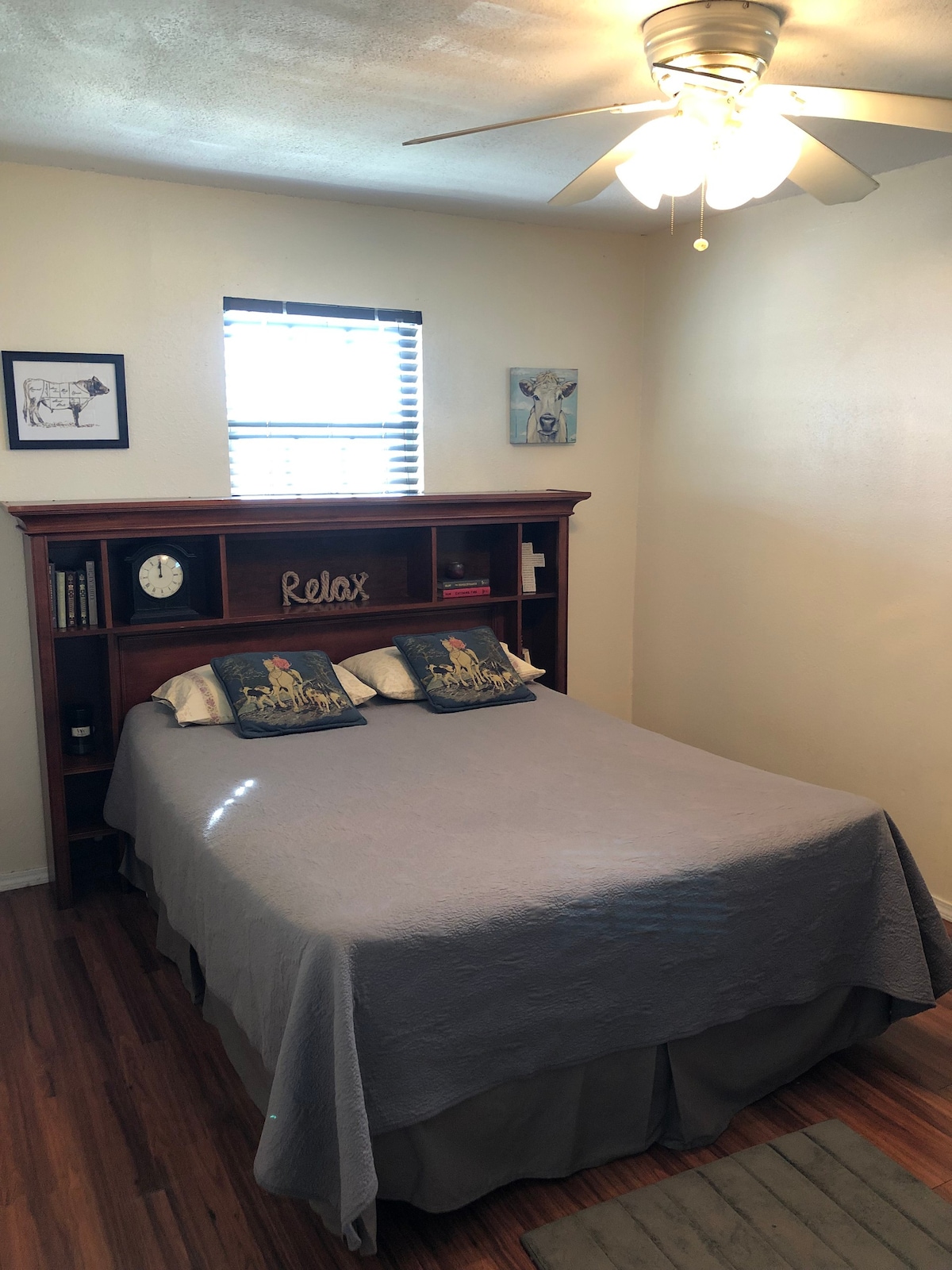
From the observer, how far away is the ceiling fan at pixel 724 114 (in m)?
2.00

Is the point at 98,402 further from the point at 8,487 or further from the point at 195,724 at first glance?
the point at 195,724

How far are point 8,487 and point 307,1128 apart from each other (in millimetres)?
2503

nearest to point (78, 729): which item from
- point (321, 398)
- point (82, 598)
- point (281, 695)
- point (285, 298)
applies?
point (82, 598)

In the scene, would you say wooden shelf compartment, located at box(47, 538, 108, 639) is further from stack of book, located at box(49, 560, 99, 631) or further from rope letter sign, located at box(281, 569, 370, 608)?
rope letter sign, located at box(281, 569, 370, 608)

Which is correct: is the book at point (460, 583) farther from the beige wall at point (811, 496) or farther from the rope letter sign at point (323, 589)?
the beige wall at point (811, 496)

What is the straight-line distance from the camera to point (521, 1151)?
80.4 inches

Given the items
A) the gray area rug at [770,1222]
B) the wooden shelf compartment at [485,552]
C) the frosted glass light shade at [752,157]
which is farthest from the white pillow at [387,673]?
the frosted glass light shade at [752,157]

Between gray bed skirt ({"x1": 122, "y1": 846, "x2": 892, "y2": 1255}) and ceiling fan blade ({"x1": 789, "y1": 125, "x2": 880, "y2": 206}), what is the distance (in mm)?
1895

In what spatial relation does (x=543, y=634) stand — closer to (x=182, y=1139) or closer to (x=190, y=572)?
(x=190, y=572)

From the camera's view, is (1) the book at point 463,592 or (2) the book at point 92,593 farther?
(1) the book at point 463,592

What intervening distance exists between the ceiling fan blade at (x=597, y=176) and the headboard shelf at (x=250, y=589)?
1460 mm

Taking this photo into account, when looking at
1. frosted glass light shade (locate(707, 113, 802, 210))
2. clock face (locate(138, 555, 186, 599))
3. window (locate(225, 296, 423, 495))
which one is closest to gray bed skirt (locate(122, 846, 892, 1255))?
clock face (locate(138, 555, 186, 599))

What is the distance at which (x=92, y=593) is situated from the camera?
10.9 feet

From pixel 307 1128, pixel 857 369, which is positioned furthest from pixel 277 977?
pixel 857 369
